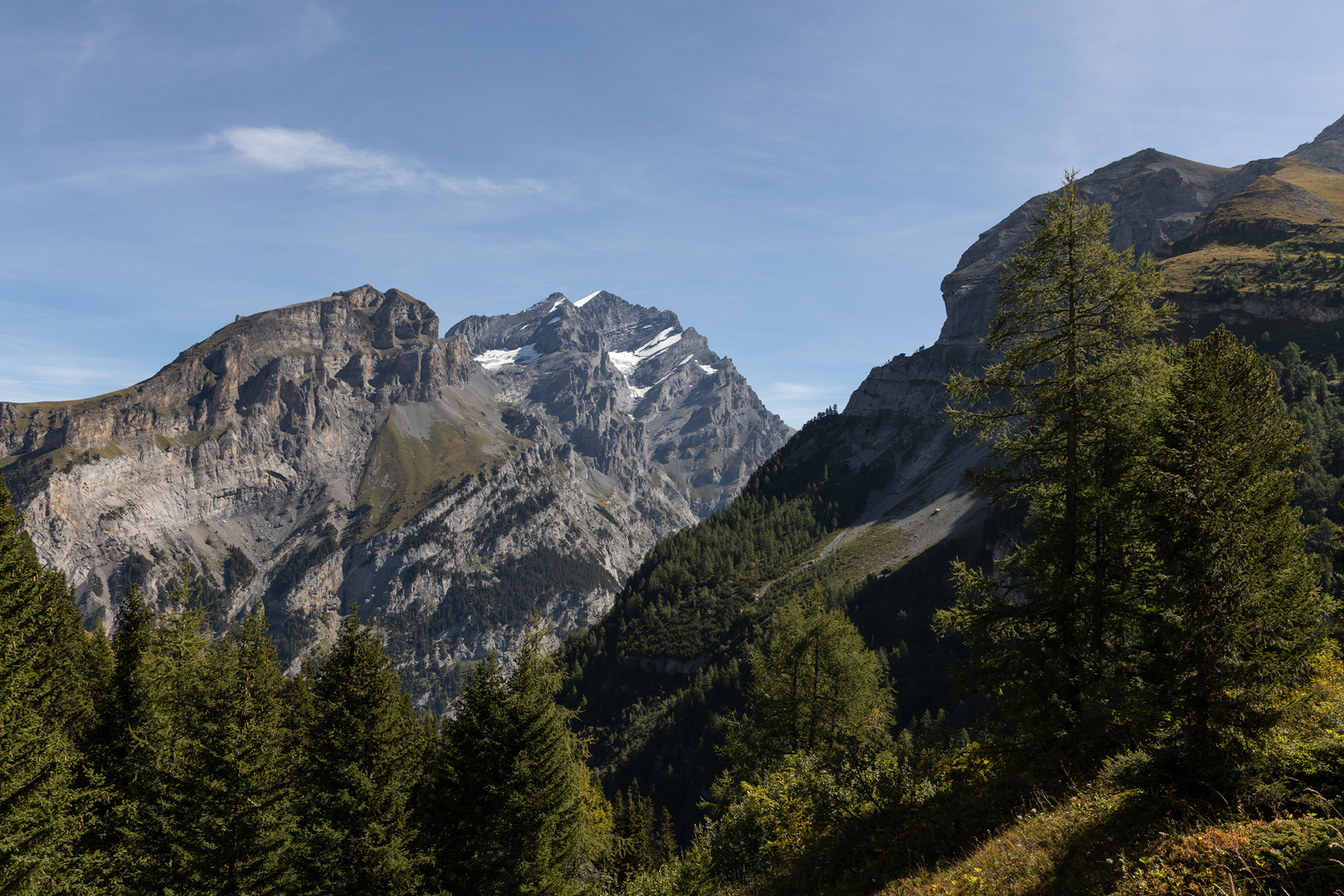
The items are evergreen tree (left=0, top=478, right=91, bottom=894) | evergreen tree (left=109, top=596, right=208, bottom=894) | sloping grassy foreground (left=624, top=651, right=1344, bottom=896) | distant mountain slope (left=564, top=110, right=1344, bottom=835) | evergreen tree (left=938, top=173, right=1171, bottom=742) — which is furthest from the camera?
distant mountain slope (left=564, top=110, right=1344, bottom=835)

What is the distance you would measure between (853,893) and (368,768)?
18.7m

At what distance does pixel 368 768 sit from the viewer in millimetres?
24438

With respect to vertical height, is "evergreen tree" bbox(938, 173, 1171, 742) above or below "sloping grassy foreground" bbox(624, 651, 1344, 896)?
above

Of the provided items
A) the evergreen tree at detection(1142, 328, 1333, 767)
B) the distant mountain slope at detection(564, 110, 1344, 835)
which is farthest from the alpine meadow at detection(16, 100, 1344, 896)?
the distant mountain slope at detection(564, 110, 1344, 835)

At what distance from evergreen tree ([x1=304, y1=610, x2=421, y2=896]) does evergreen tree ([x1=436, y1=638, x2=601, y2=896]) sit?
65.4 inches

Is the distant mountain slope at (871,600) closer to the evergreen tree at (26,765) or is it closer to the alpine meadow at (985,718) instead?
the alpine meadow at (985,718)

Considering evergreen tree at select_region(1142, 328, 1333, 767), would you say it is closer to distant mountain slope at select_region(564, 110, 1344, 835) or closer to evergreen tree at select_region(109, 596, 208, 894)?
evergreen tree at select_region(109, 596, 208, 894)

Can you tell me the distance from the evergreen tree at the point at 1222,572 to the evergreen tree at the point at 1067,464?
1.73 metres

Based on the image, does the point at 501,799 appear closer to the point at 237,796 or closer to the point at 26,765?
the point at 237,796

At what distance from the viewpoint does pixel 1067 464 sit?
1772cm

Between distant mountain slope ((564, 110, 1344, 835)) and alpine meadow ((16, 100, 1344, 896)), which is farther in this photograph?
distant mountain slope ((564, 110, 1344, 835))

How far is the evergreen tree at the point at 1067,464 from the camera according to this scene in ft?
54.7

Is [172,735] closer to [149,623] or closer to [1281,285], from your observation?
[149,623]

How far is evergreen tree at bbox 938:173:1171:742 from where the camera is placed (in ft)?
54.7
